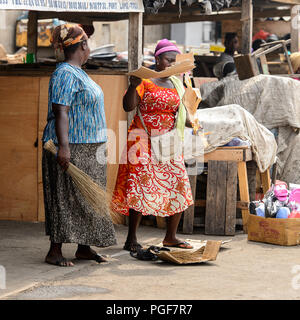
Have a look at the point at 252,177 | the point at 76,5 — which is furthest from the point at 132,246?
the point at 76,5

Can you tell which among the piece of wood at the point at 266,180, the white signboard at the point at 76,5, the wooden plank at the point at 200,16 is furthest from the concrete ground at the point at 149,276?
the wooden plank at the point at 200,16

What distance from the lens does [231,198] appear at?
755cm

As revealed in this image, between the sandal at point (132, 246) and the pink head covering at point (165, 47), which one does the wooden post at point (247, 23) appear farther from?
the sandal at point (132, 246)

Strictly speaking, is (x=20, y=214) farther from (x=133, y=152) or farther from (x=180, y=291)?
(x=180, y=291)

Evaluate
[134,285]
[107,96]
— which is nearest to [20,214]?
[107,96]

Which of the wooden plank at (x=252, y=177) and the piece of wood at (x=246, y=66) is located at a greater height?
the piece of wood at (x=246, y=66)

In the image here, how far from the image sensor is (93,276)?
5410 millimetres

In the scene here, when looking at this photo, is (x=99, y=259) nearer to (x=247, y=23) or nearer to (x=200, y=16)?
(x=247, y=23)

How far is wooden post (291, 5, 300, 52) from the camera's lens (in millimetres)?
10602

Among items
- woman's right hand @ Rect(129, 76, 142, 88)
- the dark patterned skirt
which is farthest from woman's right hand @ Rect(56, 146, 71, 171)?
woman's right hand @ Rect(129, 76, 142, 88)

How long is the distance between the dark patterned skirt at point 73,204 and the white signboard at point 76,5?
55.7 inches

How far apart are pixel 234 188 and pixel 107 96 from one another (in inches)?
70.3

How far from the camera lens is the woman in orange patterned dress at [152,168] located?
20.6 ft

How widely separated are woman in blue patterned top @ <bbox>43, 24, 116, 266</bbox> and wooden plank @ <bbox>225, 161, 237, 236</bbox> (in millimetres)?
2211
